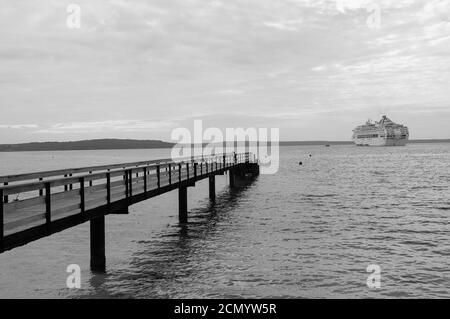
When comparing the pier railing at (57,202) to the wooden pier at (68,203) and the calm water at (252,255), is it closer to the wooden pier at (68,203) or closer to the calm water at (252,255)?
the wooden pier at (68,203)

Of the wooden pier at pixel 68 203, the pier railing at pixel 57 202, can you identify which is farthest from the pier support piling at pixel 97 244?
the pier railing at pixel 57 202

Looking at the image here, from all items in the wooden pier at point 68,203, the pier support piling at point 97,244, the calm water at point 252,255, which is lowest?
the calm water at point 252,255

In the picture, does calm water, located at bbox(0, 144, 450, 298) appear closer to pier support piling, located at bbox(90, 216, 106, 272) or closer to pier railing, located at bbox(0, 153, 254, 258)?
pier support piling, located at bbox(90, 216, 106, 272)

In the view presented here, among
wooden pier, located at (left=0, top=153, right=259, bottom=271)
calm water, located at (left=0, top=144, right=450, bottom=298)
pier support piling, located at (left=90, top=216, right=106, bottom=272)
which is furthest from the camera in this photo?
pier support piling, located at (left=90, top=216, right=106, bottom=272)

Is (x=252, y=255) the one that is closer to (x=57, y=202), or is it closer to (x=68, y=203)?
(x=68, y=203)

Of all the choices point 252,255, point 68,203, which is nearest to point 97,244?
point 68,203

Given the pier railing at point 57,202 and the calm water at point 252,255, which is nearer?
the pier railing at point 57,202

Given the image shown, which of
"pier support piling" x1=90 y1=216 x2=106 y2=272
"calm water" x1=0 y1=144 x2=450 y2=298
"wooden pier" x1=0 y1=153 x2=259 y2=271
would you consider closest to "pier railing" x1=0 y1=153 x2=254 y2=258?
"wooden pier" x1=0 y1=153 x2=259 y2=271

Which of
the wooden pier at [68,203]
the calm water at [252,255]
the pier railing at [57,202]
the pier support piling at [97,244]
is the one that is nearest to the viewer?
the pier railing at [57,202]

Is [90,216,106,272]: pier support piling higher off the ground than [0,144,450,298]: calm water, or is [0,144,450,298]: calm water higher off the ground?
[90,216,106,272]: pier support piling

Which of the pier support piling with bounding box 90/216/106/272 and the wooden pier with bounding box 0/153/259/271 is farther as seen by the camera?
the pier support piling with bounding box 90/216/106/272

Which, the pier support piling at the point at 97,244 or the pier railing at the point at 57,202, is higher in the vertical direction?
the pier railing at the point at 57,202
